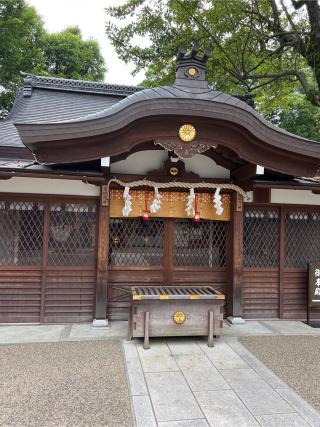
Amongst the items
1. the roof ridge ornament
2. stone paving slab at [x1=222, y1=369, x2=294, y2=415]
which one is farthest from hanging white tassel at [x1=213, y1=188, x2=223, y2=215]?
stone paving slab at [x1=222, y1=369, x2=294, y2=415]

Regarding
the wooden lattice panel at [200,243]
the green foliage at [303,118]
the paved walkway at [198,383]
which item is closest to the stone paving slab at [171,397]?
the paved walkway at [198,383]

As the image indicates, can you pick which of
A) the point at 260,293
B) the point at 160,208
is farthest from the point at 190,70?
the point at 260,293

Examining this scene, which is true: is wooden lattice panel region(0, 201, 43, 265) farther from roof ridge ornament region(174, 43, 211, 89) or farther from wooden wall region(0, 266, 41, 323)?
roof ridge ornament region(174, 43, 211, 89)

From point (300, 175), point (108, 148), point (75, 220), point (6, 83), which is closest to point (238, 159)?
point (300, 175)

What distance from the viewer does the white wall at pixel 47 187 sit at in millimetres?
5961

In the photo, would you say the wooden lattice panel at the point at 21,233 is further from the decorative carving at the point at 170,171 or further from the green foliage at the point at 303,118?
the green foliage at the point at 303,118

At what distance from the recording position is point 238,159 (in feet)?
19.6

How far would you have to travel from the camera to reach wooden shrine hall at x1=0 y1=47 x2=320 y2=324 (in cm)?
524

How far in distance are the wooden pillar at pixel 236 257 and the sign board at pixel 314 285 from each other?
1435 millimetres

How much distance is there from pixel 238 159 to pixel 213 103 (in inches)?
51.2

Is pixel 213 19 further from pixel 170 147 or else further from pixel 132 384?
pixel 132 384

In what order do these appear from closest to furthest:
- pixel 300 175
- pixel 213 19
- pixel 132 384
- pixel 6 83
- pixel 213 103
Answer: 1. pixel 132 384
2. pixel 213 103
3. pixel 300 175
4. pixel 213 19
5. pixel 6 83

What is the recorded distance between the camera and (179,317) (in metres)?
5.18

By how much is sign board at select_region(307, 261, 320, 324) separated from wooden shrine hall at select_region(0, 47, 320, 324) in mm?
343
